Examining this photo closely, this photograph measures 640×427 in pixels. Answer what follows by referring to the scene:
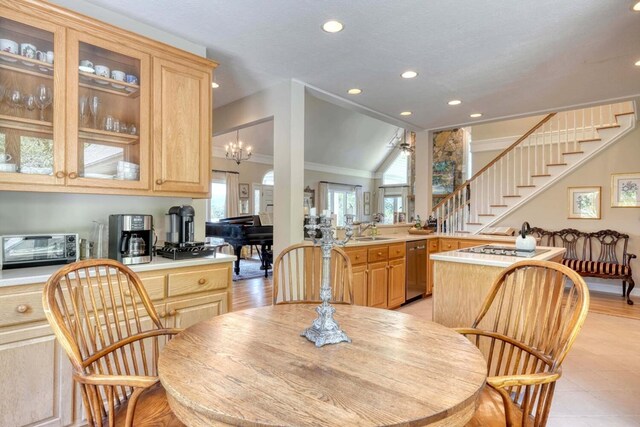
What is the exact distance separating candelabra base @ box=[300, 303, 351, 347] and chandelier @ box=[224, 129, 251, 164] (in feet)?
22.9

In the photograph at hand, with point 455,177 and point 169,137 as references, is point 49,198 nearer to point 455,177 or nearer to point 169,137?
point 169,137

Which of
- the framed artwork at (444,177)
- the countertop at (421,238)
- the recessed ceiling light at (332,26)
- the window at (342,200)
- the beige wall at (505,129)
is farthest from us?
the window at (342,200)

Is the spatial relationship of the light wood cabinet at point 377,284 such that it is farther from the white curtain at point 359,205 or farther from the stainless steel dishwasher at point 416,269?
the white curtain at point 359,205

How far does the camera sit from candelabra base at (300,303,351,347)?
47.3 inches

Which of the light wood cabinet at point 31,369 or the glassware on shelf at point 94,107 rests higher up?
the glassware on shelf at point 94,107

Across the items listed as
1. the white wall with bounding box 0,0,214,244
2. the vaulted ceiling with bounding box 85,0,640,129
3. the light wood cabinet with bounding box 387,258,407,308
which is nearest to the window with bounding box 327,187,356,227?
the light wood cabinet with bounding box 387,258,407,308

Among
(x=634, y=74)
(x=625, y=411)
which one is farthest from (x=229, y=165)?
(x=625, y=411)

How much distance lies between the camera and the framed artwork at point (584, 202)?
5395 mm

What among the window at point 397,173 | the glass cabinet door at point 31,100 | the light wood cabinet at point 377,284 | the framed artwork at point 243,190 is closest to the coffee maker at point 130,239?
the glass cabinet door at point 31,100

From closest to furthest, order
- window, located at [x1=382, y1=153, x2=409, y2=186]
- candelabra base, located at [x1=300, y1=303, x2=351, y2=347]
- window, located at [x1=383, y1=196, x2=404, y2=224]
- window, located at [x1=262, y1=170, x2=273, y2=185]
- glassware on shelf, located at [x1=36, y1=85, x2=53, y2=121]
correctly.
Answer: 1. candelabra base, located at [x1=300, y1=303, x2=351, y2=347]
2. glassware on shelf, located at [x1=36, y1=85, x2=53, y2=121]
3. window, located at [x1=262, y1=170, x2=273, y2=185]
4. window, located at [x1=383, y1=196, x2=404, y2=224]
5. window, located at [x1=382, y1=153, x2=409, y2=186]

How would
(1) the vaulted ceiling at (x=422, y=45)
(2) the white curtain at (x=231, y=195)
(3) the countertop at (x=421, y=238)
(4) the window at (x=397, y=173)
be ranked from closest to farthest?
1. (1) the vaulted ceiling at (x=422, y=45)
2. (3) the countertop at (x=421, y=238)
3. (2) the white curtain at (x=231, y=195)
4. (4) the window at (x=397, y=173)

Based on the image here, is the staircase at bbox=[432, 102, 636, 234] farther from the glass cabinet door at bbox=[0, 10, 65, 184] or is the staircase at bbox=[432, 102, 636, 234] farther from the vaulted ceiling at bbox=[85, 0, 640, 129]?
A: the glass cabinet door at bbox=[0, 10, 65, 184]

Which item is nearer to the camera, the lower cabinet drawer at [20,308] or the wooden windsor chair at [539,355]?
the wooden windsor chair at [539,355]

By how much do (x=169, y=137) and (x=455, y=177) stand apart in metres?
8.52
